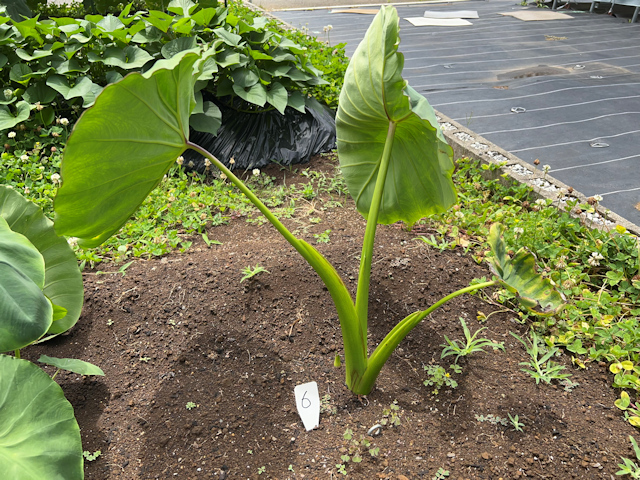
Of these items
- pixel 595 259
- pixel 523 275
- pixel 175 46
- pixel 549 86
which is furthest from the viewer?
pixel 549 86

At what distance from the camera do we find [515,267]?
4.63 ft

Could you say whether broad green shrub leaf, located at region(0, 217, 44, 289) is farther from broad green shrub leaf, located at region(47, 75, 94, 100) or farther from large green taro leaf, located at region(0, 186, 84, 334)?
broad green shrub leaf, located at region(47, 75, 94, 100)

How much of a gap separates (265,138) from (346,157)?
158cm

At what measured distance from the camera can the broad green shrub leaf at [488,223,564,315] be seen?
1.38 metres

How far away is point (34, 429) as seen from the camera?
3.60 feet

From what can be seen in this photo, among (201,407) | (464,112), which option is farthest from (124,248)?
(464,112)

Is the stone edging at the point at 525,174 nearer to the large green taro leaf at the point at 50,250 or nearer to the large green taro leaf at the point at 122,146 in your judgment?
the large green taro leaf at the point at 122,146

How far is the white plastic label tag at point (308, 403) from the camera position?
1.44 metres

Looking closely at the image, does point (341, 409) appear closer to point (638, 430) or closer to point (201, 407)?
point (201, 407)

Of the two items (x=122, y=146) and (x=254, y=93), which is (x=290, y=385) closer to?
(x=122, y=146)

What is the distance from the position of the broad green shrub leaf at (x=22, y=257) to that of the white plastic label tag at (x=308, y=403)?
824 mm

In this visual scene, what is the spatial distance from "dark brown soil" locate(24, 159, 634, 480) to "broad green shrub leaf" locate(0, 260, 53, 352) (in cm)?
65

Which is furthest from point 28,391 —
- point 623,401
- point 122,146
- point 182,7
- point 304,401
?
point 182,7

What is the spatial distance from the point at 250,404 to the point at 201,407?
157 mm
